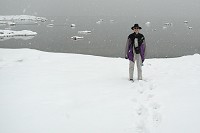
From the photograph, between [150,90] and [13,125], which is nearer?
[13,125]

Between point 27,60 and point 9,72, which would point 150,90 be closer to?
point 9,72

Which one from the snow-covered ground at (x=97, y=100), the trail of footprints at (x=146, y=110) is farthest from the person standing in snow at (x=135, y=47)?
the trail of footprints at (x=146, y=110)

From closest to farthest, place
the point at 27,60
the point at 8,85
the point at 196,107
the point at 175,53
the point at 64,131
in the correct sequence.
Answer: the point at 64,131 → the point at 196,107 → the point at 8,85 → the point at 27,60 → the point at 175,53

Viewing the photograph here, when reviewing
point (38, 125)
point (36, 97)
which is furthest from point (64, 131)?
point (36, 97)

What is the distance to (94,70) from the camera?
1052 centimetres

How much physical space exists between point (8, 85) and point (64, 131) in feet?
12.8

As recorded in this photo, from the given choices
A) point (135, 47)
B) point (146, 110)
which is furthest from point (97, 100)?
point (135, 47)

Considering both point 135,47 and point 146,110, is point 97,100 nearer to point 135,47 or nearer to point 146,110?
point 146,110

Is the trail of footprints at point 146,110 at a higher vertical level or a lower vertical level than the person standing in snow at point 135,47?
lower

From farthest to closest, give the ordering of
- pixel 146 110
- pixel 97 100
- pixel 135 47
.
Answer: pixel 135 47
pixel 97 100
pixel 146 110

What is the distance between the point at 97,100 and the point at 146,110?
4.59ft

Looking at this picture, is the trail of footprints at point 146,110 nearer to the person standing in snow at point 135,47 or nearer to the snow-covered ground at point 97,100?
the snow-covered ground at point 97,100

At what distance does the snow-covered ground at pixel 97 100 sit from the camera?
5.36m

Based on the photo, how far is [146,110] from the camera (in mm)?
6027
